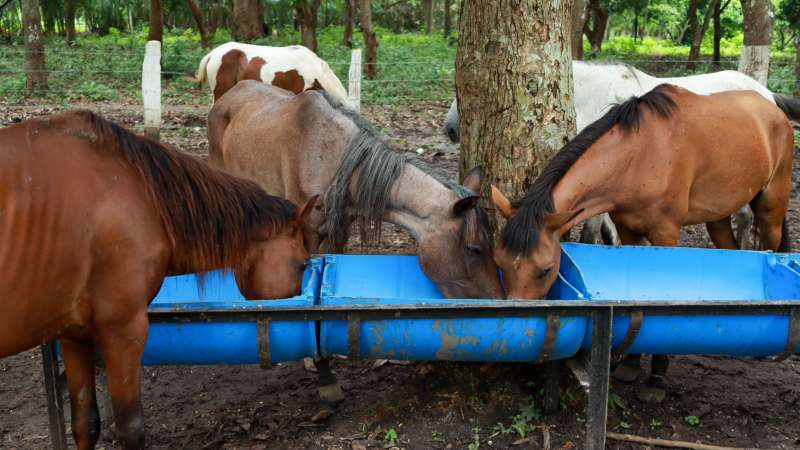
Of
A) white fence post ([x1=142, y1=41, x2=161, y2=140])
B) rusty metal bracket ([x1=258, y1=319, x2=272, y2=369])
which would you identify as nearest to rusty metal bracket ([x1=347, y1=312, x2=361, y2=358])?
rusty metal bracket ([x1=258, y1=319, x2=272, y2=369])

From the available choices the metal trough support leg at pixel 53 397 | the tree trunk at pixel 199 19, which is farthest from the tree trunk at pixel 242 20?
the metal trough support leg at pixel 53 397

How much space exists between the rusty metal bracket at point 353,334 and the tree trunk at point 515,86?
5.01 feet

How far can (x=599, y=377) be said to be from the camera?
309 cm

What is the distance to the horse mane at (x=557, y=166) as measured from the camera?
356cm

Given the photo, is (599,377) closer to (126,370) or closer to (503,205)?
(503,205)

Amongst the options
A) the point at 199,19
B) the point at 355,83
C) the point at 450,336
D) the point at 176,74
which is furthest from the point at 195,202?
the point at 199,19

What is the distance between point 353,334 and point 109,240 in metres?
1.10

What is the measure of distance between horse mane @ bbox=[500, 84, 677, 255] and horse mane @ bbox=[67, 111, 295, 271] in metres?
1.19

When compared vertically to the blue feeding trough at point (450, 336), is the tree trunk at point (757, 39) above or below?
above

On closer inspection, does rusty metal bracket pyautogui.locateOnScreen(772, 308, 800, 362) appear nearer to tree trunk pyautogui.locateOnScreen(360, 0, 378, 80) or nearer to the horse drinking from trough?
the horse drinking from trough

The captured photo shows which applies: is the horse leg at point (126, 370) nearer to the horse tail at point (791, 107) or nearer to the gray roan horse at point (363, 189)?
the gray roan horse at point (363, 189)

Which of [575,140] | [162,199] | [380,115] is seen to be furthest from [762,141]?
[380,115]

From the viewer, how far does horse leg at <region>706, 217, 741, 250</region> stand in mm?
5208

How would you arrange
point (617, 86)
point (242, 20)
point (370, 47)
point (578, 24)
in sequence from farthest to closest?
point (242, 20), point (370, 47), point (578, 24), point (617, 86)
